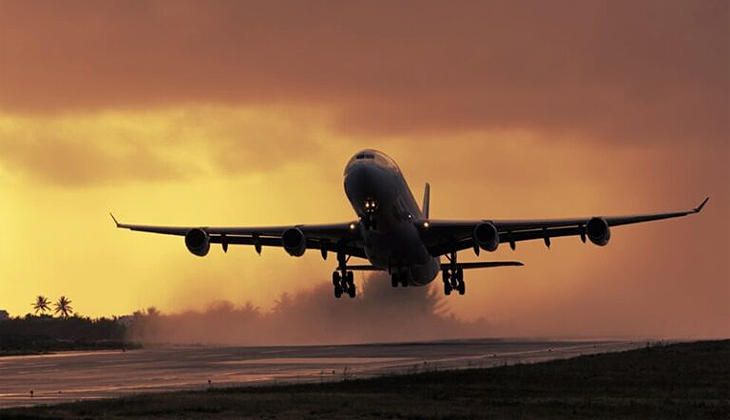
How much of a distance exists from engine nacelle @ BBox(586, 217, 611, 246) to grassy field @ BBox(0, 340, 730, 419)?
7576 millimetres

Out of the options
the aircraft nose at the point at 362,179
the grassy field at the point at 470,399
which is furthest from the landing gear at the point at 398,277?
the aircraft nose at the point at 362,179

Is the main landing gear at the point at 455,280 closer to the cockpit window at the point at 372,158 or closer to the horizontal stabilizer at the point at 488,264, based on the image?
the horizontal stabilizer at the point at 488,264

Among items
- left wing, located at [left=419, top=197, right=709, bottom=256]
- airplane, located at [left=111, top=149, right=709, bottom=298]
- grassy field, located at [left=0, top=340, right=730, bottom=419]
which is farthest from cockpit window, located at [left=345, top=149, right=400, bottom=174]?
grassy field, located at [left=0, top=340, right=730, bottom=419]

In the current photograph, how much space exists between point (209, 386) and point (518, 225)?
20.4m

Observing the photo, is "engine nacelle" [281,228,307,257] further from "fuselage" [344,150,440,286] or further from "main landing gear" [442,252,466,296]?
"main landing gear" [442,252,466,296]

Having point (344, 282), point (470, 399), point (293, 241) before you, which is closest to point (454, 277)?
point (344, 282)

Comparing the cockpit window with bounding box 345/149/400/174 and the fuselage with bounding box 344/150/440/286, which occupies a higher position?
the cockpit window with bounding box 345/149/400/174

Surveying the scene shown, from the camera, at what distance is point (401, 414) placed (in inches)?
1719

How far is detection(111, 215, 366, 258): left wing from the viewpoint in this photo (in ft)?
218

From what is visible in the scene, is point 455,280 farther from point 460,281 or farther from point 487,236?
point 487,236

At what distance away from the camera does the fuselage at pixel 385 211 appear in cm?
5931

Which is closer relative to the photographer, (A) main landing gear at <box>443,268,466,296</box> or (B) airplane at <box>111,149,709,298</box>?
(B) airplane at <box>111,149,709,298</box>

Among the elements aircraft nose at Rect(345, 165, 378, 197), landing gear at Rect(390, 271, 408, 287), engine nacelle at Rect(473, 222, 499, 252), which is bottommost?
landing gear at Rect(390, 271, 408, 287)

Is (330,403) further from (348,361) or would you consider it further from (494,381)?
(348,361)
